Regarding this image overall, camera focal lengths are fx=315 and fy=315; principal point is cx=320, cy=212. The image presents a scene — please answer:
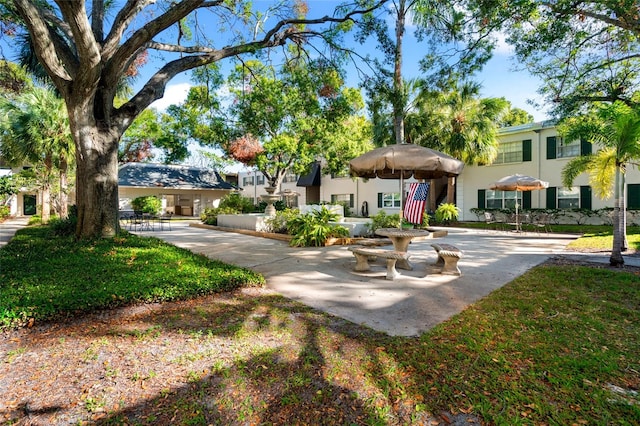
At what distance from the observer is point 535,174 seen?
17.5 m

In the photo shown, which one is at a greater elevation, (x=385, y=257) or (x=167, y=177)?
(x=167, y=177)

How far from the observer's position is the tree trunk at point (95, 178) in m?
6.86

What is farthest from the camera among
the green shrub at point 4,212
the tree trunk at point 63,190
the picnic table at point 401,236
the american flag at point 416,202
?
the green shrub at point 4,212

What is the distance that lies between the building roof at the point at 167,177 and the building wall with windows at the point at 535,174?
21.0 meters

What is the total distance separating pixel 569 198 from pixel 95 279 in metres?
20.3

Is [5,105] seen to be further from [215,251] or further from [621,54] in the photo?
[621,54]

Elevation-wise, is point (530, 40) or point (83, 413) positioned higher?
point (530, 40)

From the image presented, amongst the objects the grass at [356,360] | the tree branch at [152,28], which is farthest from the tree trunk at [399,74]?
the grass at [356,360]

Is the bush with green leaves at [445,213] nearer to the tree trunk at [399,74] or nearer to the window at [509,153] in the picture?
the window at [509,153]

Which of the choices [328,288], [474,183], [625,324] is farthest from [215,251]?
[474,183]

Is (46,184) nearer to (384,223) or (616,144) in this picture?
(384,223)

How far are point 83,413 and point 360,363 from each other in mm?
1933

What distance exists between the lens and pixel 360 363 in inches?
103

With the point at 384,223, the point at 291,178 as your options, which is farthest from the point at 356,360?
the point at 291,178
